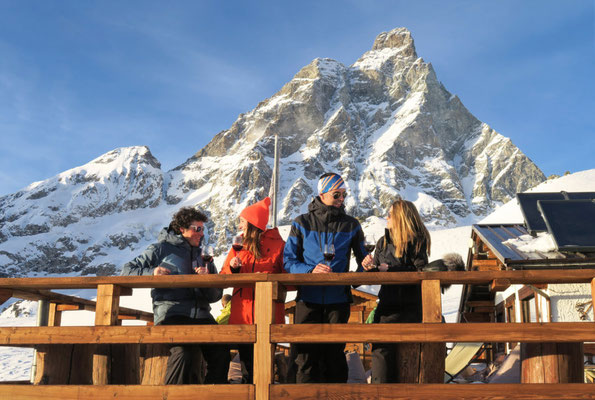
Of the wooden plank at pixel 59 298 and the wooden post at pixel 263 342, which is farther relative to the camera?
the wooden plank at pixel 59 298

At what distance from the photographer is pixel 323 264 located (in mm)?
4508

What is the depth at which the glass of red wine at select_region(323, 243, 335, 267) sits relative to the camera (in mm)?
4461

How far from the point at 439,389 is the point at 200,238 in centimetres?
253

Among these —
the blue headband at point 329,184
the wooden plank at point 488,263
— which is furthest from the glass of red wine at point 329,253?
the wooden plank at point 488,263

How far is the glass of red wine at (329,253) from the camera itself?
446 cm

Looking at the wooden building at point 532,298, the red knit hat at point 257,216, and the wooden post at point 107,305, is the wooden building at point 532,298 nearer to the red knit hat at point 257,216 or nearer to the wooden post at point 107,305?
the red knit hat at point 257,216

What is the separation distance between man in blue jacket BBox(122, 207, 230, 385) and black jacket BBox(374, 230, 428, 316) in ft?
4.73

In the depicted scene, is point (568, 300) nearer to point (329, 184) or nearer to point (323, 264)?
point (329, 184)

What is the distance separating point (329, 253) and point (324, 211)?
1.95 ft

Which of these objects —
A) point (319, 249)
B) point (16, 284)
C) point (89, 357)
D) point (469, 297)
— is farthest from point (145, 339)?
point (469, 297)

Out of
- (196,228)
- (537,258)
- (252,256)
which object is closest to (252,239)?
(252,256)

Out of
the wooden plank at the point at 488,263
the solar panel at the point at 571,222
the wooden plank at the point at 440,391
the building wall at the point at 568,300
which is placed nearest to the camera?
the wooden plank at the point at 440,391

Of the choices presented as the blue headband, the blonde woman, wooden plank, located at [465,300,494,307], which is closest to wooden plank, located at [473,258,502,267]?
wooden plank, located at [465,300,494,307]

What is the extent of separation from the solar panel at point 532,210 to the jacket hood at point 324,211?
7452 mm
